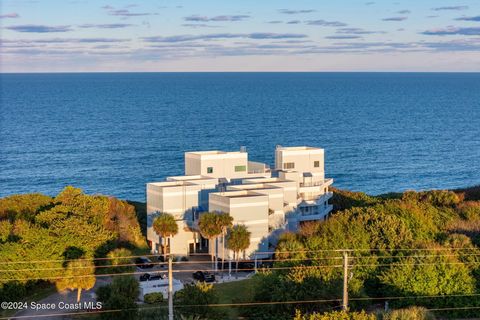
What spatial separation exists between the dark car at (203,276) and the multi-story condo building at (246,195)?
10.4 feet

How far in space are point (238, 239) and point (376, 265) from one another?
10.5m

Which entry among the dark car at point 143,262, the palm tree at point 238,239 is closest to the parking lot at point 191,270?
the dark car at point 143,262

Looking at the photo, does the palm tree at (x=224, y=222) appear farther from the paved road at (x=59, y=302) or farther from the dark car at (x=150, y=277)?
the paved road at (x=59, y=302)

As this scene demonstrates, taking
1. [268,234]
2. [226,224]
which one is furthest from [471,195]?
[226,224]

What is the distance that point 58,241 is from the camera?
50594mm

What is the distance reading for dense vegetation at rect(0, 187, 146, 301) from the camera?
154ft

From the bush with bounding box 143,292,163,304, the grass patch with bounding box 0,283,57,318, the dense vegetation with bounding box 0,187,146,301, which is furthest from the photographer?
the grass patch with bounding box 0,283,57,318

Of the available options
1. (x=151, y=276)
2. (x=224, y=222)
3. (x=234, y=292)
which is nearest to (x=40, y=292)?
(x=151, y=276)

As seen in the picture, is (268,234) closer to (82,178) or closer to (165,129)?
(82,178)

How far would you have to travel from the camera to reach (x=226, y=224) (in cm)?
5416

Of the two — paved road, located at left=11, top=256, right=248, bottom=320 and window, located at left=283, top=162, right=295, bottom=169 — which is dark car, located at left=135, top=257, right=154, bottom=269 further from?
window, located at left=283, top=162, right=295, bottom=169

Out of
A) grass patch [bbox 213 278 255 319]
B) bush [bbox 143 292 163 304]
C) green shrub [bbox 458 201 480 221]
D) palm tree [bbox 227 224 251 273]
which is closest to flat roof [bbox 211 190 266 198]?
palm tree [bbox 227 224 251 273]

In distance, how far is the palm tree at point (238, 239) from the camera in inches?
2096

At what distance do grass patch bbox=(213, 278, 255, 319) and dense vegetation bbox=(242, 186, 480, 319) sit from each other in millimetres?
949
